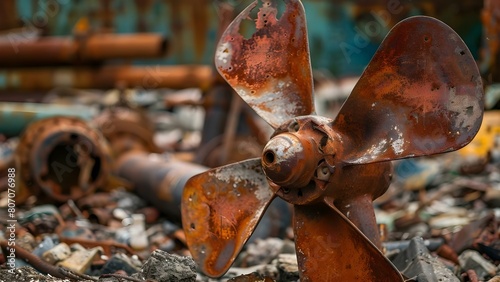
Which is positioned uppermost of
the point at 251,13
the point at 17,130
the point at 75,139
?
the point at 251,13

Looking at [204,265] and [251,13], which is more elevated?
[251,13]

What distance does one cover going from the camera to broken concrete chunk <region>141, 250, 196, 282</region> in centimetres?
358

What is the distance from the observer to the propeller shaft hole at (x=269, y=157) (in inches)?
134

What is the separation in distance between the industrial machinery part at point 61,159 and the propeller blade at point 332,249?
3009 mm

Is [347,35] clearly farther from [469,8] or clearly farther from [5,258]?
[5,258]

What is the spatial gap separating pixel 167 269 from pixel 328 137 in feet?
3.05

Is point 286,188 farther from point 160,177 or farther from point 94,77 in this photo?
point 94,77

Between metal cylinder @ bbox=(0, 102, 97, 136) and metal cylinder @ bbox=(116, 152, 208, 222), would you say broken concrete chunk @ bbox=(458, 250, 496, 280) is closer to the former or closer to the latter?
metal cylinder @ bbox=(116, 152, 208, 222)

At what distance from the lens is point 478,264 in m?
4.23

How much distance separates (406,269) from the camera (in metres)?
4.00

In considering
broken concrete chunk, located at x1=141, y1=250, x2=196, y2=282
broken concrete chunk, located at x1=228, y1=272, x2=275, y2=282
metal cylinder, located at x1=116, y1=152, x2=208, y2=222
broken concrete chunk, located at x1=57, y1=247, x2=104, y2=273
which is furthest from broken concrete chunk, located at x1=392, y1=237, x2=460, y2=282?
metal cylinder, located at x1=116, y1=152, x2=208, y2=222

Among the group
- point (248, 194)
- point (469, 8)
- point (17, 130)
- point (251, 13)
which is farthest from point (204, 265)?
point (469, 8)

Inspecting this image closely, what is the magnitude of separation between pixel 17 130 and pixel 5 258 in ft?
15.3

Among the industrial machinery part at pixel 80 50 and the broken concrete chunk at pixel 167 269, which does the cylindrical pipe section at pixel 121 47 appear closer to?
the industrial machinery part at pixel 80 50
